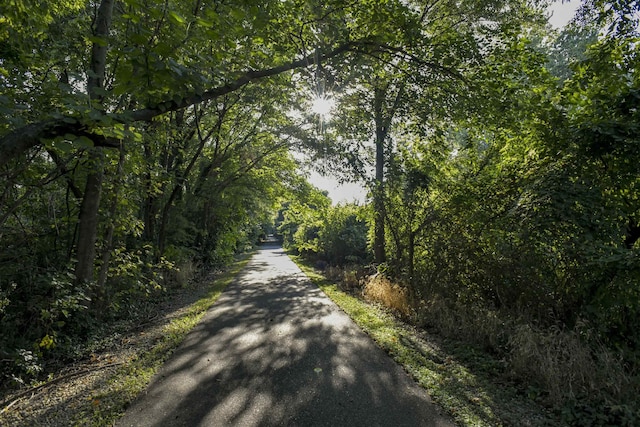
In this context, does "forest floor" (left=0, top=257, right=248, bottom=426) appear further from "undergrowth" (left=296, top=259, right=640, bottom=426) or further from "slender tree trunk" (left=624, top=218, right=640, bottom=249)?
"slender tree trunk" (left=624, top=218, right=640, bottom=249)

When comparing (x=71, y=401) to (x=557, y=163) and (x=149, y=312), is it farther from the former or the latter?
(x=557, y=163)

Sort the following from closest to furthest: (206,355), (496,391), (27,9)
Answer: (27,9)
(496,391)
(206,355)

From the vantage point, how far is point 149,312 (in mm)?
7734

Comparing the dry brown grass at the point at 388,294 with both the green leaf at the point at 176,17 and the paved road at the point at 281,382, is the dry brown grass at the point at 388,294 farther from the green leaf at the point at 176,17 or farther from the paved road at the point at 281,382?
the green leaf at the point at 176,17

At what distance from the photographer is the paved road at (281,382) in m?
3.28

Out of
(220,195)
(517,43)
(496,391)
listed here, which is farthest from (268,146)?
(496,391)

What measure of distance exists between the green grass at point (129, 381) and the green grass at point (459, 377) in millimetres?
3348

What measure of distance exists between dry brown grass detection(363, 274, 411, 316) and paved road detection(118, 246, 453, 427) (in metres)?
1.48

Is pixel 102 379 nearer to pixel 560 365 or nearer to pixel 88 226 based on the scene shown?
pixel 88 226

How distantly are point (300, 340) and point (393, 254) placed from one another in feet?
13.8

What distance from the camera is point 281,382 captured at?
404 cm

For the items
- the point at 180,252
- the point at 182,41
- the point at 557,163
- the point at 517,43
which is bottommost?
the point at 180,252

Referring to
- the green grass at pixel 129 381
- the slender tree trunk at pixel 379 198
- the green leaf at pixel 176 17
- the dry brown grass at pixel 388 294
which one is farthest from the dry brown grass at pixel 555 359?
the green leaf at pixel 176 17

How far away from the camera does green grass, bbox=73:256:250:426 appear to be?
3.24m
